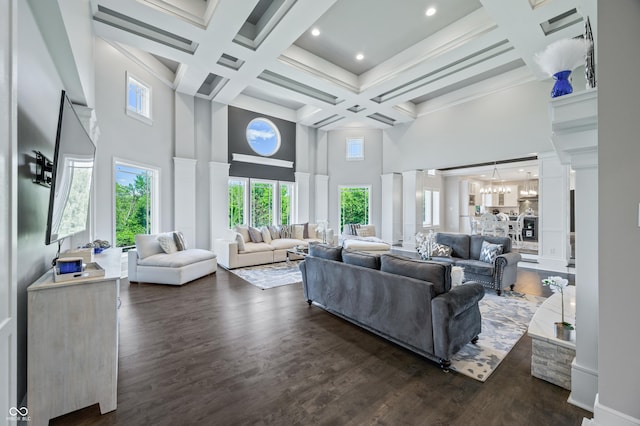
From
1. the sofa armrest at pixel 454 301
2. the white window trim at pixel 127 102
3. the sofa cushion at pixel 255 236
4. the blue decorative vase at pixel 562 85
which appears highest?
the white window trim at pixel 127 102

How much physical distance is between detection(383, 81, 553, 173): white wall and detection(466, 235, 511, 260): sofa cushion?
3.22 meters

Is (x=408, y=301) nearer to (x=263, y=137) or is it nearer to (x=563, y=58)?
(x=563, y=58)

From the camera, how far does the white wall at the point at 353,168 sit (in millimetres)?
9703

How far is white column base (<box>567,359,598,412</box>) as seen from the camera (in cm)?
177

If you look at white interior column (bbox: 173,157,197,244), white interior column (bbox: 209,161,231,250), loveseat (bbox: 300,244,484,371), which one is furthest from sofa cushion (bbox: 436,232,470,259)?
white interior column (bbox: 173,157,197,244)

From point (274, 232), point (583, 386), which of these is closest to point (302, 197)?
point (274, 232)

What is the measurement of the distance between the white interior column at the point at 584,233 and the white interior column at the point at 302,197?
7.66 metres

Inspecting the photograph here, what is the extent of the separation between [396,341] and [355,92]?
20.3 ft

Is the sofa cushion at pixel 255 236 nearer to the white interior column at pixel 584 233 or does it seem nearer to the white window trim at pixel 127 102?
the white window trim at pixel 127 102

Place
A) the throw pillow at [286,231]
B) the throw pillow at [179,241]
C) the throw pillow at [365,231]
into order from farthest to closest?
1. the throw pillow at [365,231]
2. the throw pillow at [286,231]
3. the throw pillow at [179,241]

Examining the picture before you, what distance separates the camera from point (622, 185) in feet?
4.47

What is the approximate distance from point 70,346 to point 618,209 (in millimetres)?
3232

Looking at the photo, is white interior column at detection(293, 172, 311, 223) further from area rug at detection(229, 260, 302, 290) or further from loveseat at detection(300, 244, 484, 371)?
loveseat at detection(300, 244, 484, 371)

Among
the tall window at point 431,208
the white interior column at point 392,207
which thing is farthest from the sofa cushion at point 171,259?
the tall window at point 431,208
